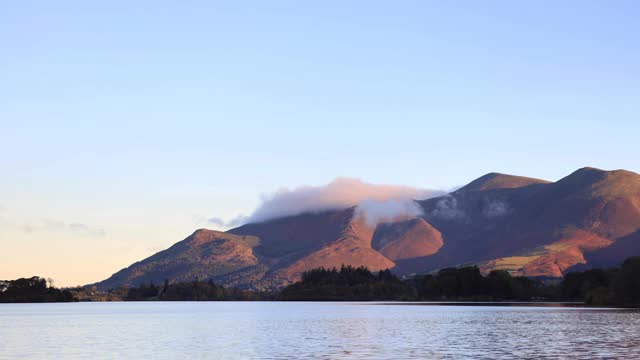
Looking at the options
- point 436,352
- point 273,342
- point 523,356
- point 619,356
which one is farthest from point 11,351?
point 619,356

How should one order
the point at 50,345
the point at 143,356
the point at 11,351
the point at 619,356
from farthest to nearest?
the point at 50,345
the point at 11,351
the point at 143,356
the point at 619,356

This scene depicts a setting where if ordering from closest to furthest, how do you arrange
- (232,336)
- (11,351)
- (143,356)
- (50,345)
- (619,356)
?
(619,356) → (143,356) → (11,351) → (50,345) → (232,336)

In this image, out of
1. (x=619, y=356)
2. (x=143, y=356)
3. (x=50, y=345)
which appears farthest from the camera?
(x=50, y=345)

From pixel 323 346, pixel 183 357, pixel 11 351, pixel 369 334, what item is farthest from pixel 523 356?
pixel 11 351

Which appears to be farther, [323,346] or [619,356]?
[323,346]

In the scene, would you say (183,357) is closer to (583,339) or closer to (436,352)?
(436,352)

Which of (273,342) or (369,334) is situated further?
(369,334)

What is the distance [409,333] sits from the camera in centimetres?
16675

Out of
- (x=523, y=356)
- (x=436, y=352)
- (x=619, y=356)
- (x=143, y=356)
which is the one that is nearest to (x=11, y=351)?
(x=143, y=356)

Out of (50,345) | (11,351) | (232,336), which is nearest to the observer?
(11,351)

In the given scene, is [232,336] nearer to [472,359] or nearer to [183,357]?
[183,357]

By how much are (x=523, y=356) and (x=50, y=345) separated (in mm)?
69677

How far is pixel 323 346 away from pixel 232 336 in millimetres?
33846

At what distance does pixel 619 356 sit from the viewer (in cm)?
10619
